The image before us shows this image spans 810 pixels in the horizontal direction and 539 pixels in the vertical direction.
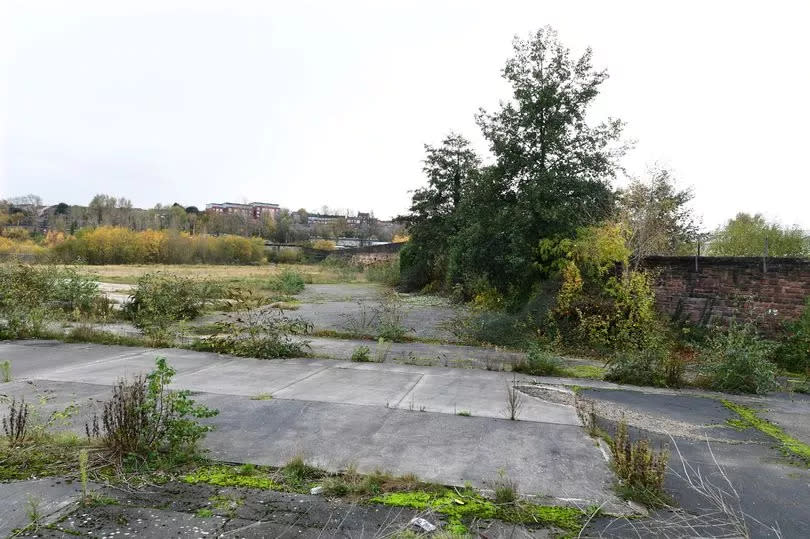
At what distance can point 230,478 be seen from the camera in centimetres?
382

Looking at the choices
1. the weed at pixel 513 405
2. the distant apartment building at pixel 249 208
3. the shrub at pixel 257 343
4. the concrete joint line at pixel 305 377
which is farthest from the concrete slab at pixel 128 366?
the distant apartment building at pixel 249 208

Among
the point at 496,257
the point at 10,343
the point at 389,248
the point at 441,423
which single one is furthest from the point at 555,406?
the point at 389,248

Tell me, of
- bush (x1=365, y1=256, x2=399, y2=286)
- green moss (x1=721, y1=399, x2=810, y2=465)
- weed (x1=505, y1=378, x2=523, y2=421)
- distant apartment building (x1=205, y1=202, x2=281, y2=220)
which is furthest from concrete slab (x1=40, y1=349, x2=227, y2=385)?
distant apartment building (x1=205, y1=202, x2=281, y2=220)

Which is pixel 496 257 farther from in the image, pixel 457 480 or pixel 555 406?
pixel 457 480

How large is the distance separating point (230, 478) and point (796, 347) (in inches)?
369

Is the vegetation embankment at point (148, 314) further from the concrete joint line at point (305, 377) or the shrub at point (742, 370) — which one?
the shrub at point (742, 370)

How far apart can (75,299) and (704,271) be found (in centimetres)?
1349

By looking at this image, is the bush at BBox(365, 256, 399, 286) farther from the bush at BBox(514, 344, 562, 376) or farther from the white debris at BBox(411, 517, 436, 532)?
the white debris at BBox(411, 517, 436, 532)

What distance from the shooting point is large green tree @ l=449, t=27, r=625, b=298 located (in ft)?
39.1

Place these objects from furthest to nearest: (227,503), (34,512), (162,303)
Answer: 1. (162,303)
2. (227,503)
3. (34,512)

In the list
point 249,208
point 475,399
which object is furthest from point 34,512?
point 249,208

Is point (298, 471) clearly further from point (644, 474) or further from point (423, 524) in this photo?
point (644, 474)

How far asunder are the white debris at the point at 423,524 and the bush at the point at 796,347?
26.5 ft

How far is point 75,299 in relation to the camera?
12039 millimetres
